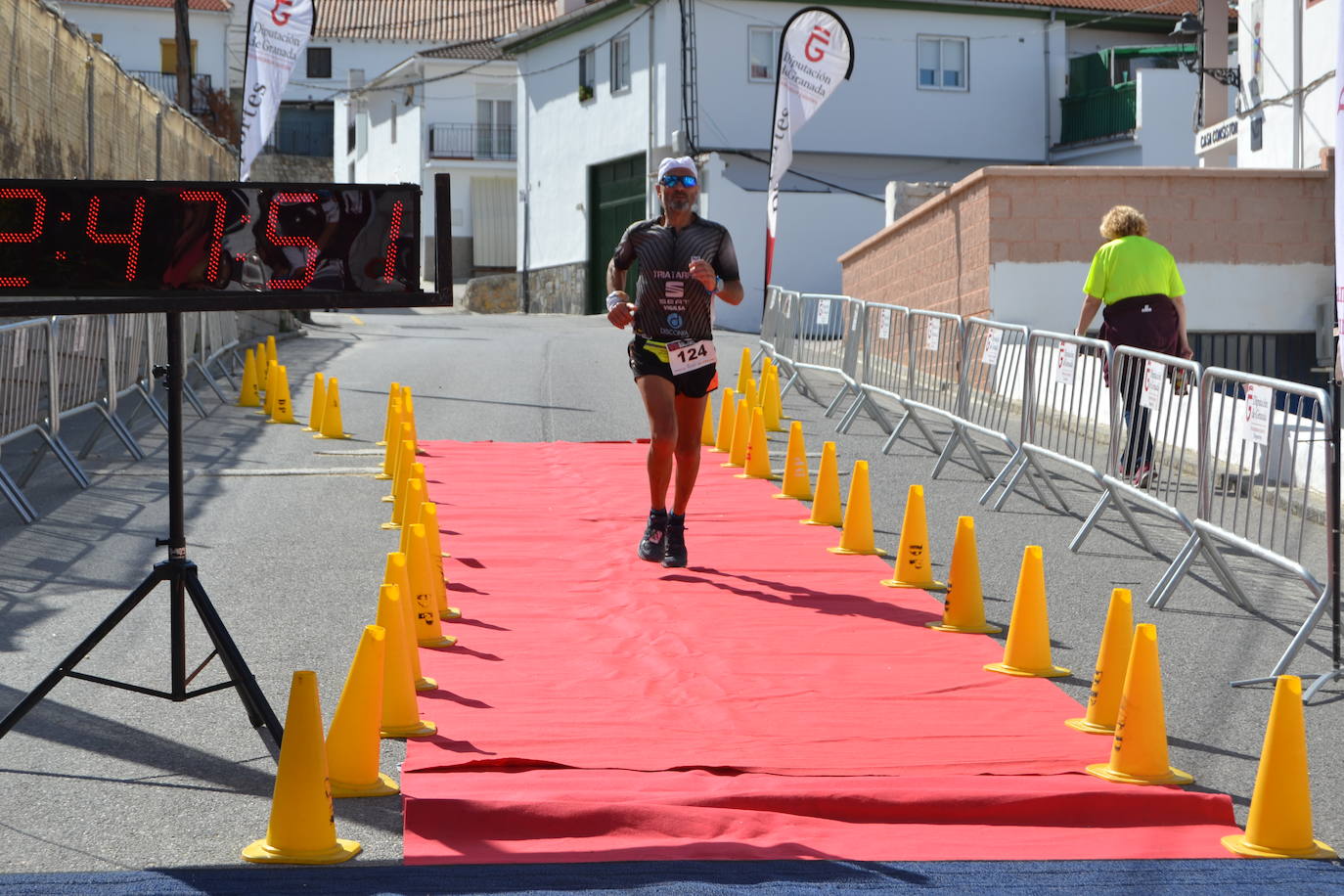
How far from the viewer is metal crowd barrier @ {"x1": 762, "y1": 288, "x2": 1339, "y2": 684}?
7.86 metres

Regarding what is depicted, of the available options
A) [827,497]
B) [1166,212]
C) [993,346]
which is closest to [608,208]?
[1166,212]

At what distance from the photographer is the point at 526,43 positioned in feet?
148

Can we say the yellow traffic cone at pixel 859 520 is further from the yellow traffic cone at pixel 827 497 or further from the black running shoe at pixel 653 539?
the black running shoe at pixel 653 539

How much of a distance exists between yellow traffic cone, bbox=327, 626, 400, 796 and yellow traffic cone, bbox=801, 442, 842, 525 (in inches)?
229

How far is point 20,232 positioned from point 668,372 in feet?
13.5

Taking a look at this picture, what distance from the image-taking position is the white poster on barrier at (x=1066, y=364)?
35.2 feet

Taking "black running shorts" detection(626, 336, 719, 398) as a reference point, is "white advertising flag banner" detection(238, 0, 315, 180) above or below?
above

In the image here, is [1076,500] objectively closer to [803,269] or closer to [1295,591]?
[1295,591]

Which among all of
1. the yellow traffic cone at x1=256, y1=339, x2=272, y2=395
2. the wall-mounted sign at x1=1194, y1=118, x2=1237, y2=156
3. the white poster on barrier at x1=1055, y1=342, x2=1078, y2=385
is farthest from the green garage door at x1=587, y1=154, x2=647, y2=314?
the white poster on barrier at x1=1055, y1=342, x2=1078, y2=385

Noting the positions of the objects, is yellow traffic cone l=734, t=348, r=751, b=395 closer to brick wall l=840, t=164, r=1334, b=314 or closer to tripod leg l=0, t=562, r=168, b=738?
brick wall l=840, t=164, r=1334, b=314

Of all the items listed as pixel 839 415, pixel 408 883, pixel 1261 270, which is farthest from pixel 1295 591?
pixel 1261 270

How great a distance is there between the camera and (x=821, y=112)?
37625mm

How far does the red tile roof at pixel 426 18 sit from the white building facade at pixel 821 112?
2526 cm

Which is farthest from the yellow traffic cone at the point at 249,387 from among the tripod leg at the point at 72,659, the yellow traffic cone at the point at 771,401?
the tripod leg at the point at 72,659
